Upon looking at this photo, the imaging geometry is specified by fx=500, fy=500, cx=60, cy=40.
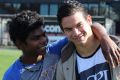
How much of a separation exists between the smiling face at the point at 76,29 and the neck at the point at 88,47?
0.15 feet

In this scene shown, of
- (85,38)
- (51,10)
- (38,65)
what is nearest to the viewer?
(85,38)

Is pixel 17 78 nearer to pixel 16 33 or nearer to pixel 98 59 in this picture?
pixel 16 33

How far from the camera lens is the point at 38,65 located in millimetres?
3854

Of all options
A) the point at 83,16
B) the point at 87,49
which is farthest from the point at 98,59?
the point at 83,16

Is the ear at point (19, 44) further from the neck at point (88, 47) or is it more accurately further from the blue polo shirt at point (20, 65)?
the neck at point (88, 47)

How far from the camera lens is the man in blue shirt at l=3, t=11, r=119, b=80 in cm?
380

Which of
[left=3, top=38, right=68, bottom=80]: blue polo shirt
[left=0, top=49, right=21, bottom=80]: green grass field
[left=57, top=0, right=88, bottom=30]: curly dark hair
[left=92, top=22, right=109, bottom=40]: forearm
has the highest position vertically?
[left=57, top=0, right=88, bottom=30]: curly dark hair

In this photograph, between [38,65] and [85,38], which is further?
[38,65]

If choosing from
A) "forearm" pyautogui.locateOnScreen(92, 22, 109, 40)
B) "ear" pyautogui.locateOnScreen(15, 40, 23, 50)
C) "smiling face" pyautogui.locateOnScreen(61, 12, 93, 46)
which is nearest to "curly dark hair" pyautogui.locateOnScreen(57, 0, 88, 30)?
"smiling face" pyautogui.locateOnScreen(61, 12, 93, 46)

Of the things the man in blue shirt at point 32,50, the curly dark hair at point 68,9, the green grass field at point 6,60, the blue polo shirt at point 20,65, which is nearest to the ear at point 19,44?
the man in blue shirt at point 32,50

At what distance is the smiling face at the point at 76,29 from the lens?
3.54 metres

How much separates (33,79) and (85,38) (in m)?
0.54

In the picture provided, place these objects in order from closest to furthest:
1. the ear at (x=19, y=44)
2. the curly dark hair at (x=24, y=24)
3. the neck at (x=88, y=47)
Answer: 1. the neck at (x=88, y=47)
2. the curly dark hair at (x=24, y=24)
3. the ear at (x=19, y=44)

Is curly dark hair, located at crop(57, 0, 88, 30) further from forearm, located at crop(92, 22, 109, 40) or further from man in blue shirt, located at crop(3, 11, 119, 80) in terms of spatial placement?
man in blue shirt, located at crop(3, 11, 119, 80)
